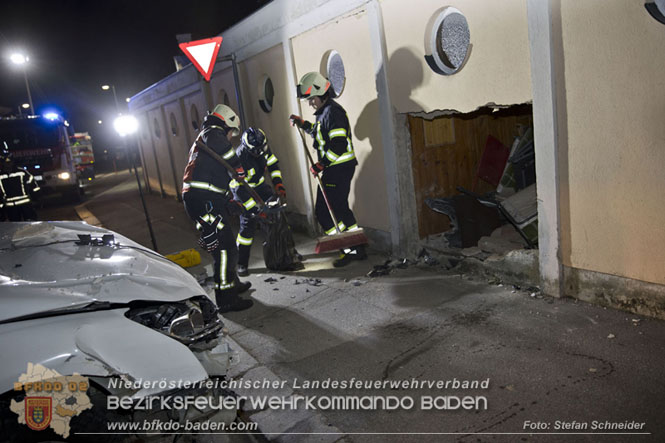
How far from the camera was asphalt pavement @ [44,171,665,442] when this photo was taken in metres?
2.98

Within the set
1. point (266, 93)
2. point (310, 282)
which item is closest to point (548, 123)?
A: point (310, 282)

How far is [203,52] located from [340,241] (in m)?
3.58

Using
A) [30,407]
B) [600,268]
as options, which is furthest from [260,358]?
[600,268]

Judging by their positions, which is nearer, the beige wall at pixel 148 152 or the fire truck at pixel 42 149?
the fire truck at pixel 42 149

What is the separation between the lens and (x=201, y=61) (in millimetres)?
7266

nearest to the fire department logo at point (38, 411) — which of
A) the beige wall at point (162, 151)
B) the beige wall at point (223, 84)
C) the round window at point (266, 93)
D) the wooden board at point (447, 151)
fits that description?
the wooden board at point (447, 151)

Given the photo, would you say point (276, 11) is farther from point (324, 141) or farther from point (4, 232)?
point (4, 232)

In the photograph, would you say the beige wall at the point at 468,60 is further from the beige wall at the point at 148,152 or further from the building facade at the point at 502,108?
the beige wall at the point at 148,152

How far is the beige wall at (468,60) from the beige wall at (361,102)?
1.66 ft

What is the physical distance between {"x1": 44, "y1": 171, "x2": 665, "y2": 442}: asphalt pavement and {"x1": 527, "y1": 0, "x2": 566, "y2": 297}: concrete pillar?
37 centimetres

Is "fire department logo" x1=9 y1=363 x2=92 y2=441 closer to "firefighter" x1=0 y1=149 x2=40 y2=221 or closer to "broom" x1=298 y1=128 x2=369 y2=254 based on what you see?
"broom" x1=298 y1=128 x2=369 y2=254

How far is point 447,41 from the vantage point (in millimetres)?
5234

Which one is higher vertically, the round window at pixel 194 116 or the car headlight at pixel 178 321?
the round window at pixel 194 116

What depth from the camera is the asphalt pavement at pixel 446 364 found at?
9.77 feet
